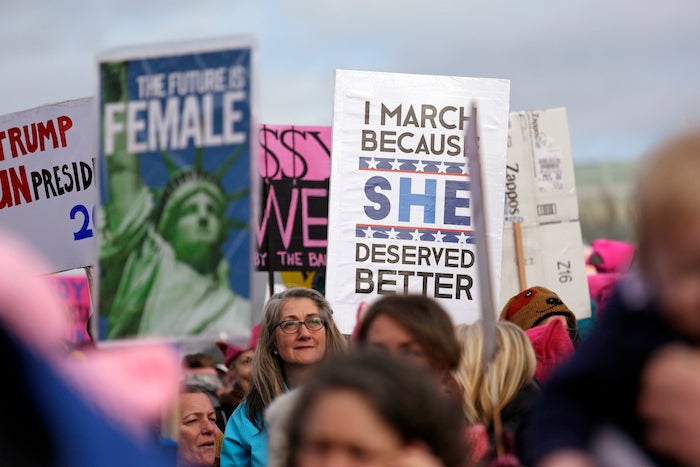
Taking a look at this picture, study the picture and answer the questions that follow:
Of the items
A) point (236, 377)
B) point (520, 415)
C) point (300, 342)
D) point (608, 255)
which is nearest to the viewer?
point (520, 415)

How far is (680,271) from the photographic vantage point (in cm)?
147

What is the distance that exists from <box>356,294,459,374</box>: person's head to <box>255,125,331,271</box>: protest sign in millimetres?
4783

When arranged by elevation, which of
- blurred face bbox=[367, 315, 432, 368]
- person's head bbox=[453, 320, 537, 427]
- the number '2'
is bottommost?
person's head bbox=[453, 320, 537, 427]

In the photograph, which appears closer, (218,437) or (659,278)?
(659,278)

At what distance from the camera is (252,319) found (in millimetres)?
2773

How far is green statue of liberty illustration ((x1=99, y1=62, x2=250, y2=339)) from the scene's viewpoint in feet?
9.10

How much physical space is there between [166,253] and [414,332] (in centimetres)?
62

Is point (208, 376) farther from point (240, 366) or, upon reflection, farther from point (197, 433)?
point (197, 433)

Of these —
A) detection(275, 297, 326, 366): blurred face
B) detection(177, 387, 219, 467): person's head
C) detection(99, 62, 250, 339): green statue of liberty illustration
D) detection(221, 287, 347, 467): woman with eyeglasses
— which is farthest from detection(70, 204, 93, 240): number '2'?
detection(99, 62, 250, 339): green statue of liberty illustration

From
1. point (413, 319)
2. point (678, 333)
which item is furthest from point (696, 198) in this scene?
point (413, 319)

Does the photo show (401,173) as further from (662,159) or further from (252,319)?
(662,159)

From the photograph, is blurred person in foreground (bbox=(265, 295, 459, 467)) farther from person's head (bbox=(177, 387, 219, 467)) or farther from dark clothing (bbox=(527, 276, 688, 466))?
person's head (bbox=(177, 387, 219, 467))

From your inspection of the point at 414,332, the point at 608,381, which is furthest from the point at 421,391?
the point at 414,332

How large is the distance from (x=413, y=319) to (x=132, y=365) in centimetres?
114
